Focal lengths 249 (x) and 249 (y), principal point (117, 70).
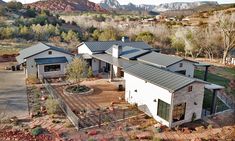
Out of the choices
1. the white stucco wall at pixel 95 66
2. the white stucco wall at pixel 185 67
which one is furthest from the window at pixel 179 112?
the white stucco wall at pixel 95 66

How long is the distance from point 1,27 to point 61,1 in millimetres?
117201

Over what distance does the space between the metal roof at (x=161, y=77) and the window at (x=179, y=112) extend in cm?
159

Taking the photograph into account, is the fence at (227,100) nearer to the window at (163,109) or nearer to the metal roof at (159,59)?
the metal roof at (159,59)

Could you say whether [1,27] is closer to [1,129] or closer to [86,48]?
[86,48]

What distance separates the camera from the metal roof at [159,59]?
2718cm

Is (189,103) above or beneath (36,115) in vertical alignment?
above

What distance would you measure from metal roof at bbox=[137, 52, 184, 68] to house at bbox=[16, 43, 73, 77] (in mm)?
10399

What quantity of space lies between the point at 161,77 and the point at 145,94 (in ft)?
6.97

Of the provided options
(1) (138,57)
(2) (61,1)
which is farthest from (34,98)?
(2) (61,1)

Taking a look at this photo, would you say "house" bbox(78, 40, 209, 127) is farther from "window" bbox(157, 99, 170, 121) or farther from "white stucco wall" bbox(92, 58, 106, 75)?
"white stucco wall" bbox(92, 58, 106, 75)

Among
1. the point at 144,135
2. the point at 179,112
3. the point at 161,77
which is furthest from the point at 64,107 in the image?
the point at 179,112

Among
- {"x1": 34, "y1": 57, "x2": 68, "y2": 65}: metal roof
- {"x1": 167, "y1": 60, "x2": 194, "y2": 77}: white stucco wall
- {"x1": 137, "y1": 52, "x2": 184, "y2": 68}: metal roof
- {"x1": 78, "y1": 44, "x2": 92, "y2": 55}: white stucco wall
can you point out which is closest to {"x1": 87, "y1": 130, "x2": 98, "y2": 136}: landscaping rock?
{"x1": 137, "y1": 52, "x2": 184, "y2": 68}: metal roof

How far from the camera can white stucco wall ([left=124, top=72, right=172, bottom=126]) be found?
19609 mm

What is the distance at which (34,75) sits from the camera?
3159cm
